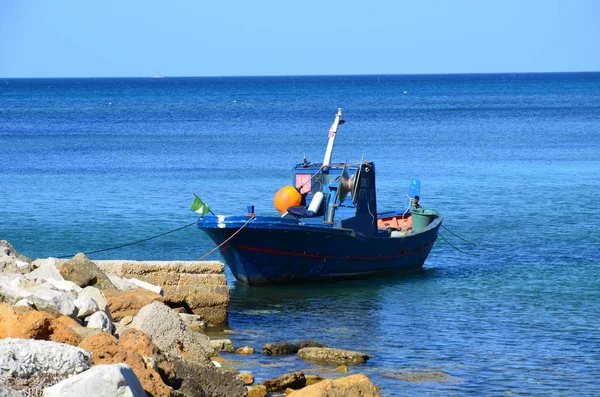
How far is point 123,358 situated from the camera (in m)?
9.02

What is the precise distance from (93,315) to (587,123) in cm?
6182

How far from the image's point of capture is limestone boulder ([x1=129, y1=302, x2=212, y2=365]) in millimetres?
11188

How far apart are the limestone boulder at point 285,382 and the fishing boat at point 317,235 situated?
6033mm

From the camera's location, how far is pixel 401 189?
32.6 m

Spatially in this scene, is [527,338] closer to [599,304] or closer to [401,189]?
[599,304]

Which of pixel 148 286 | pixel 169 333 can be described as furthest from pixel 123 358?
pixel 148 286

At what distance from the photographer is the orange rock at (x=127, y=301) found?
41.0 ft

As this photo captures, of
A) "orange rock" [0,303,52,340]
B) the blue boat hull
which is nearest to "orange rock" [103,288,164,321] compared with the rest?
"orange rock" [0,303,52,340]

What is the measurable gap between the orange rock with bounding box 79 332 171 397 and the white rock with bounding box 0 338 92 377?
58 centimetres

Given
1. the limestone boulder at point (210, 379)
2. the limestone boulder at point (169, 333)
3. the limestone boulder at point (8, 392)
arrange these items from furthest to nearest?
the limestone boulder at point (169, 333), the limestone boulder at point (210, 379), the limestone boulder at point (8, 392)

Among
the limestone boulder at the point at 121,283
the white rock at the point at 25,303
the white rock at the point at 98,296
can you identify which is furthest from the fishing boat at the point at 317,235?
the white rock at the point at 25,303

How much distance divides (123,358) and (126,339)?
2.64ft

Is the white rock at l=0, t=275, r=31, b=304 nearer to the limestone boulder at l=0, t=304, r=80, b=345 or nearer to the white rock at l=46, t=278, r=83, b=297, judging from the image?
the white rock at l=46, t=278, r=83, b=297

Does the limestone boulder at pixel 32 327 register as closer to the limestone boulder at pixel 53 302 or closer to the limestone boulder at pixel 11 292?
the limestone boulder at pixel 53 302
